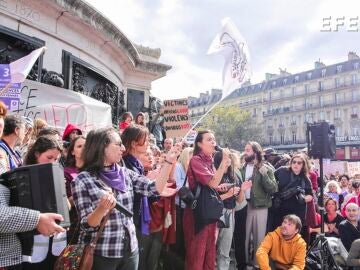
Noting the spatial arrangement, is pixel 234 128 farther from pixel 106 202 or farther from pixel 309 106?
pixel 106 202

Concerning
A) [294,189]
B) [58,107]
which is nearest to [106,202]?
[58,107]

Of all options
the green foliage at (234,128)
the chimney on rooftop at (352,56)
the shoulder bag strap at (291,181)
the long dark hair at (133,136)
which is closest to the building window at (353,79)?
the chimney on rooftop at (352,56)

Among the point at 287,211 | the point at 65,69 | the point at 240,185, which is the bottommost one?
the point at 287,211

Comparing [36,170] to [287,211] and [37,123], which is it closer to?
[37,123]

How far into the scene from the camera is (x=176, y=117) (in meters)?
6.55

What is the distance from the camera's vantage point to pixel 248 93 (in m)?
95.8

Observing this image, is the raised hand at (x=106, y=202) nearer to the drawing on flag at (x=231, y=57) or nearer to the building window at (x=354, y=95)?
the drawing on flag at (x=231, y=57)

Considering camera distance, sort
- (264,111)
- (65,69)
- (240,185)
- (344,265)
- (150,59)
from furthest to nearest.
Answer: (264,111)
(150,59)
(65,69)
(344,265)
(240,185)

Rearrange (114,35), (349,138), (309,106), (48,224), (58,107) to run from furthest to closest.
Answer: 1. (309,106)
2. (349,138)
3. (114,35)
4. (58,107)
5. (48,224)

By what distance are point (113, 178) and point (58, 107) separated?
4030 millimetres

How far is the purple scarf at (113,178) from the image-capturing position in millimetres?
3072

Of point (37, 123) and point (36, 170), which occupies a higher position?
point (37, 123)

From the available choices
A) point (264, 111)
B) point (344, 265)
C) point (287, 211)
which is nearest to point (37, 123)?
point (287, 211)

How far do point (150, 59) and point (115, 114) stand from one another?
309cm
